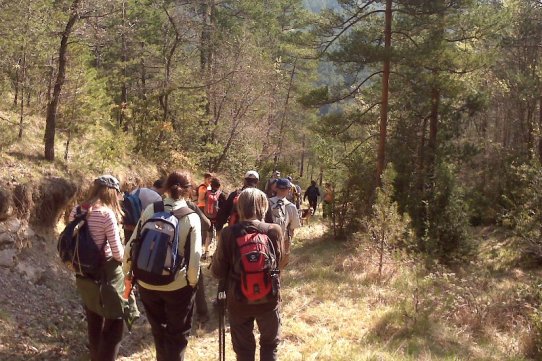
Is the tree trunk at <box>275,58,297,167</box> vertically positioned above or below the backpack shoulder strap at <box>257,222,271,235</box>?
above

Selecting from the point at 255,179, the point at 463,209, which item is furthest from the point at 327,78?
the point at 255,179

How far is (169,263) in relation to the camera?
12.7 feet

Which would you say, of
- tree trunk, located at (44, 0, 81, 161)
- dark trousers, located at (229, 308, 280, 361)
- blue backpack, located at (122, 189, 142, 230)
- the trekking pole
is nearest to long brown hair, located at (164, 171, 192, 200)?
the trekking pole

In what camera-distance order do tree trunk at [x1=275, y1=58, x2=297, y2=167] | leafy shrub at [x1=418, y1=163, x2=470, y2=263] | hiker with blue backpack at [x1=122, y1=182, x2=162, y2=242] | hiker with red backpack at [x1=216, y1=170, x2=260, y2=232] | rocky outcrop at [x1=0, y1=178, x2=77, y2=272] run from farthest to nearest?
tree trunk at [x1=275, y1=58, x2=297, y2=167] → leafy shrub at [x1=418, y1=163, x2=470, y2=263] → rocky outcrop at [x1=0, y1=178, x2=77, y2=272] → hiker with red backpack at [x1=216, y1=170, x2=260, y2=232] → hiker with blue backpack at [x1=122, y1=182, x2=162, y2=242]

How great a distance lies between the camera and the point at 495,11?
43.1 feet

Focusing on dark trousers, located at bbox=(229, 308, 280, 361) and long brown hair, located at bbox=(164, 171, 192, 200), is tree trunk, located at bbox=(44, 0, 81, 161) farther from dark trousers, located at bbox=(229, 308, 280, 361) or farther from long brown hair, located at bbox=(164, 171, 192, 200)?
dark trousers, located at bbox=(229, 308, 280, 361)

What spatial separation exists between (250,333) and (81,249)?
5.15ft

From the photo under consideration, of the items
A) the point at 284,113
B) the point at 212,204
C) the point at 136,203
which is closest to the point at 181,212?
the point at 136,203

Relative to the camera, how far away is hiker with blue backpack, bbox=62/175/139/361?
4008mm

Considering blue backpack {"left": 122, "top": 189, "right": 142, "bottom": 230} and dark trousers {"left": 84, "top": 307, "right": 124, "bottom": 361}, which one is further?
blue backpack {"left": 122, "top": 189, "right": 142, "bottom": 230}

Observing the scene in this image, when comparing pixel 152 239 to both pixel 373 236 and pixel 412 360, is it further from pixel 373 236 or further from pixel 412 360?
pixel 373 236

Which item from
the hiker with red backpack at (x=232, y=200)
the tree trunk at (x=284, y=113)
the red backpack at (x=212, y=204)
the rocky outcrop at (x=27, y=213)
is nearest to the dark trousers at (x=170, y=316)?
the hiker with red backpack at (x=232, y=200)

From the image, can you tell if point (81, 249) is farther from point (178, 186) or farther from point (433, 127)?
point (433, 127)

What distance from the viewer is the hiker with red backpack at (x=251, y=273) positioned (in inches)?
150
